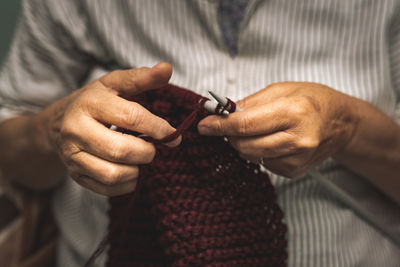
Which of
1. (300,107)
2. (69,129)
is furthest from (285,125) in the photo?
(69,129)

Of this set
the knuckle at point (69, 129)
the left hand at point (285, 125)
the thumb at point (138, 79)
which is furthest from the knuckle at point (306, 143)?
the knuckle at point (69, 129)

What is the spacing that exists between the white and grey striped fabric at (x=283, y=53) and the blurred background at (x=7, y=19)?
0.46 meters

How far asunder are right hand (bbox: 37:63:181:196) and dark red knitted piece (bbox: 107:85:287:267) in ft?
0.15

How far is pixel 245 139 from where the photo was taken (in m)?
0.50

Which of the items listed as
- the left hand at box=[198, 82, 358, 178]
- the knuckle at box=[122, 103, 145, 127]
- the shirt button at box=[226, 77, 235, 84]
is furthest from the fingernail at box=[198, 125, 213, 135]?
the shirt button at box=[226, 77, 235, 84]

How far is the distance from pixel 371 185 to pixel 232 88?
42cm

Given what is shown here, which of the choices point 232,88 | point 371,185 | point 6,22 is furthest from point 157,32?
point 6,22

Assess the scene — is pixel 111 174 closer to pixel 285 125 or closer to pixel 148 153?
pixel 148 153

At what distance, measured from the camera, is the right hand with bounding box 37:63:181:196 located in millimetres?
458

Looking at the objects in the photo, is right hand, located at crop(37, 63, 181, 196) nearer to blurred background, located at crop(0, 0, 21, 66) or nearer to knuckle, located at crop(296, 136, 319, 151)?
knuckle, located at crop(296, 136, 319, 151)

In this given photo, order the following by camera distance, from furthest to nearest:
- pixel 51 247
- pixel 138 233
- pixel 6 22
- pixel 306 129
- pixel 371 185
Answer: pixel 6 22, pixel 51 247, pixel 371 185, pixel 138 233, pixel 306 129

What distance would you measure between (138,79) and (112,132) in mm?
94

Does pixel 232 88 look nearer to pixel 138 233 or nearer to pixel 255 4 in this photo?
pixel 255 4

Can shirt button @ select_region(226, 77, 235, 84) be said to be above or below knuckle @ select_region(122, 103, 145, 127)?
below
